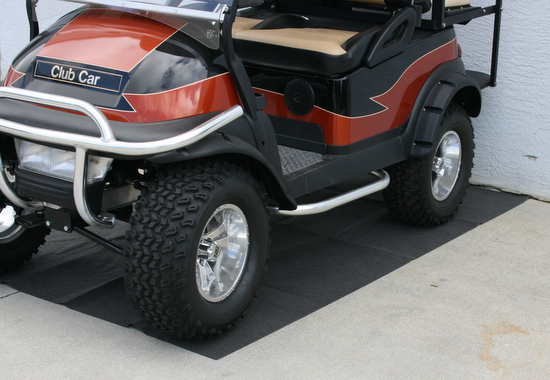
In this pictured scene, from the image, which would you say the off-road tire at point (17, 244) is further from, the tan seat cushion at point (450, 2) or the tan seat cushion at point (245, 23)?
the tan seat cushion at point (450, 2)

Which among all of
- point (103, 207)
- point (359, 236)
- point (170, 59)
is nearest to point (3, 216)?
point (103, 207)

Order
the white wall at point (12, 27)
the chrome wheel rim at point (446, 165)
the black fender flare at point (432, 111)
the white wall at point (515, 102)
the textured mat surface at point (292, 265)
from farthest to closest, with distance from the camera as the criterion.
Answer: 1. the white wall at point (12, 27)
2. the white wall at point (515, 102)
3. the chrome wheel rim at point (446, 165)
4. the black fender flare at point (432, 111)
5. the textured mat surface at point (292, 265)

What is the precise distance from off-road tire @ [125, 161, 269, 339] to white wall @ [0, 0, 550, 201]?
91.9 inches

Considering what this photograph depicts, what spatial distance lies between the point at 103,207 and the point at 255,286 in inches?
28.5

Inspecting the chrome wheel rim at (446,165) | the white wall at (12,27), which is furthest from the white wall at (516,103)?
the white wall at (12,27)

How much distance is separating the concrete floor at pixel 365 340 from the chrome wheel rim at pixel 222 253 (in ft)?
→ 0.77

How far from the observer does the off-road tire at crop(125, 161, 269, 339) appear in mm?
2891

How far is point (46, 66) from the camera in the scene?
3090 millimetres

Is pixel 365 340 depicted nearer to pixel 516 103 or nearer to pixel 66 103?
pixel 66 103

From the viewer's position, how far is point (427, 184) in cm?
431

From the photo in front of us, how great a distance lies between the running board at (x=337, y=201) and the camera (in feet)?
11.3

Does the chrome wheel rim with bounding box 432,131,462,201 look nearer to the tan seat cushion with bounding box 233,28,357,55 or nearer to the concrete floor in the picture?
the concrete floor

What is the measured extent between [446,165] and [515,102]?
854mm

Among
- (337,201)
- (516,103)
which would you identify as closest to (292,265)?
(337,201)
